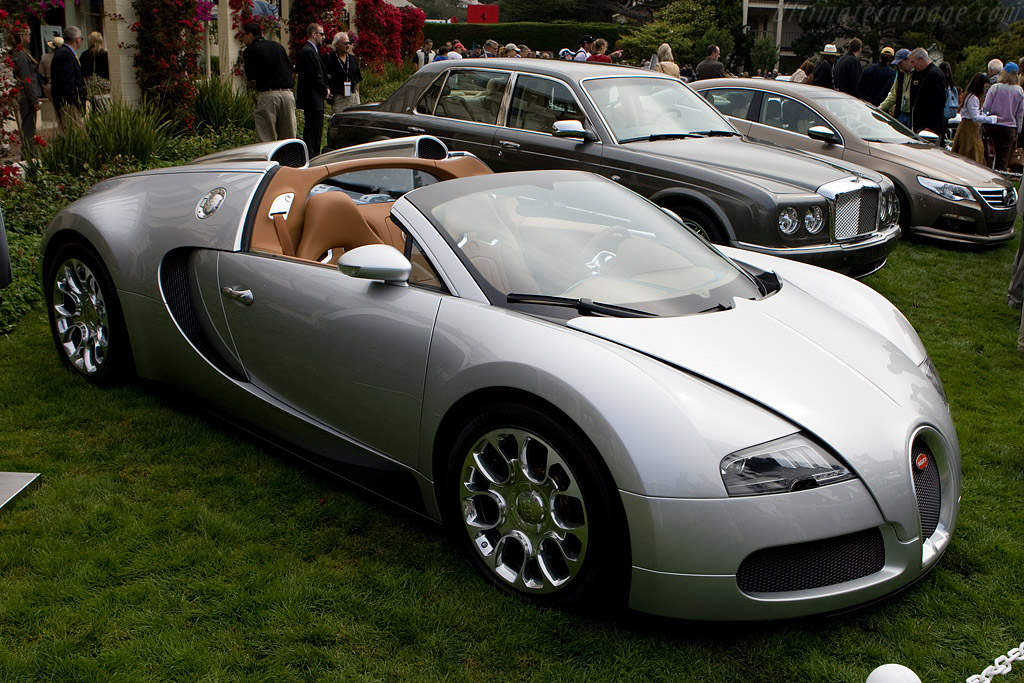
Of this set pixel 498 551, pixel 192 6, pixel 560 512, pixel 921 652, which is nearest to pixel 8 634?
pixel 498 551

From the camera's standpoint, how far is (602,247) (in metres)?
3.50

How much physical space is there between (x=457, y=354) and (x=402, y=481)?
0.56 meters

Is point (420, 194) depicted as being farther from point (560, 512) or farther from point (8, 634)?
point (8, 634)

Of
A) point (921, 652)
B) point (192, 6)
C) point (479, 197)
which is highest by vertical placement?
point (192, 6)

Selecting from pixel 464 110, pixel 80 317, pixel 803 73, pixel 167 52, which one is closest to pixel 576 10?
pixel 803 73

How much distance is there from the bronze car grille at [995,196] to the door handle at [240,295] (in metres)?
7.40

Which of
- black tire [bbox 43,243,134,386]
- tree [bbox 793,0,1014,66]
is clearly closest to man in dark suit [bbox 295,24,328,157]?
black tire [bbox 43,243,134,386]

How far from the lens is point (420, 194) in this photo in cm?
351

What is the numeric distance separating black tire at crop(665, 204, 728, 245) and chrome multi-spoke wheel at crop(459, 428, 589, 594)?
394 cm

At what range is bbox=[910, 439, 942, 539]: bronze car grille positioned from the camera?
2.83 metres

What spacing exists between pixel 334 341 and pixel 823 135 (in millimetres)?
6827

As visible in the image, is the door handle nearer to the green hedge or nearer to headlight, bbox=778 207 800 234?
headlight, bbox=778 207 800 234

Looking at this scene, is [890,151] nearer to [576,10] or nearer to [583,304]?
[583,304]

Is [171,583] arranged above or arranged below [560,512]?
below
